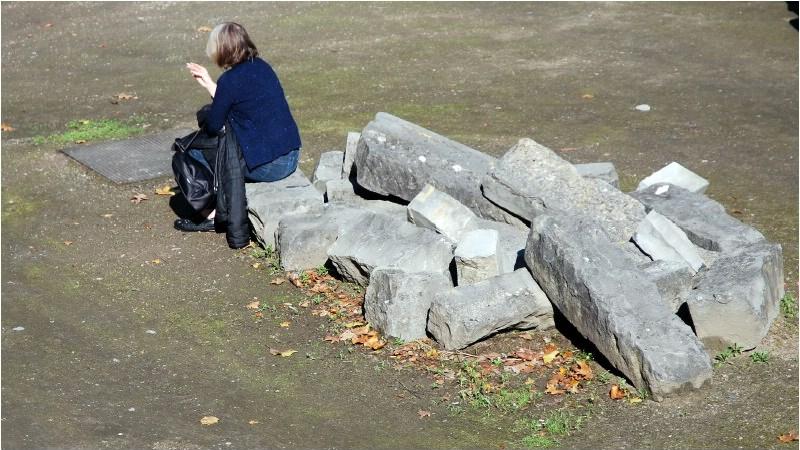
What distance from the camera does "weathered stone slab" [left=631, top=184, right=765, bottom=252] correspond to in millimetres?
6777

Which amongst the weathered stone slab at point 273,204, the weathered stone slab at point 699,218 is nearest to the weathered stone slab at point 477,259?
the weathered stone slab at point 699,218

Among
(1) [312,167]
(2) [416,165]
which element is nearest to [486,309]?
(2) [416,165]

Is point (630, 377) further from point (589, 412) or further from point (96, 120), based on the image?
point (96, 120)

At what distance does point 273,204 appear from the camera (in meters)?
7.77

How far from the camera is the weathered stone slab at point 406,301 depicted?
6.48m

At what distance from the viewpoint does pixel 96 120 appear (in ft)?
35.7

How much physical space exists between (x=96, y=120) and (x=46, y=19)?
485 centimetres

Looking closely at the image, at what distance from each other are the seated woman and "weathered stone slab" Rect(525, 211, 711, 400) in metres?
2.43

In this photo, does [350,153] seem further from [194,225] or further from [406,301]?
[406,301]

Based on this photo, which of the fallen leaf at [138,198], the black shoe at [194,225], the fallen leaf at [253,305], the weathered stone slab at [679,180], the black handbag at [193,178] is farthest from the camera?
the fallen leaf at [138,198]

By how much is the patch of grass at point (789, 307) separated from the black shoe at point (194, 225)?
4161mm

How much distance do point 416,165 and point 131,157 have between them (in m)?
3.42

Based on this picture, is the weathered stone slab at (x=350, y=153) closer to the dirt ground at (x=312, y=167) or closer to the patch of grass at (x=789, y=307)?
the dirt ground at (x=312, y=167)

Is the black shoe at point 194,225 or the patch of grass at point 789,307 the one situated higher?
the black shoe at point 194,225
